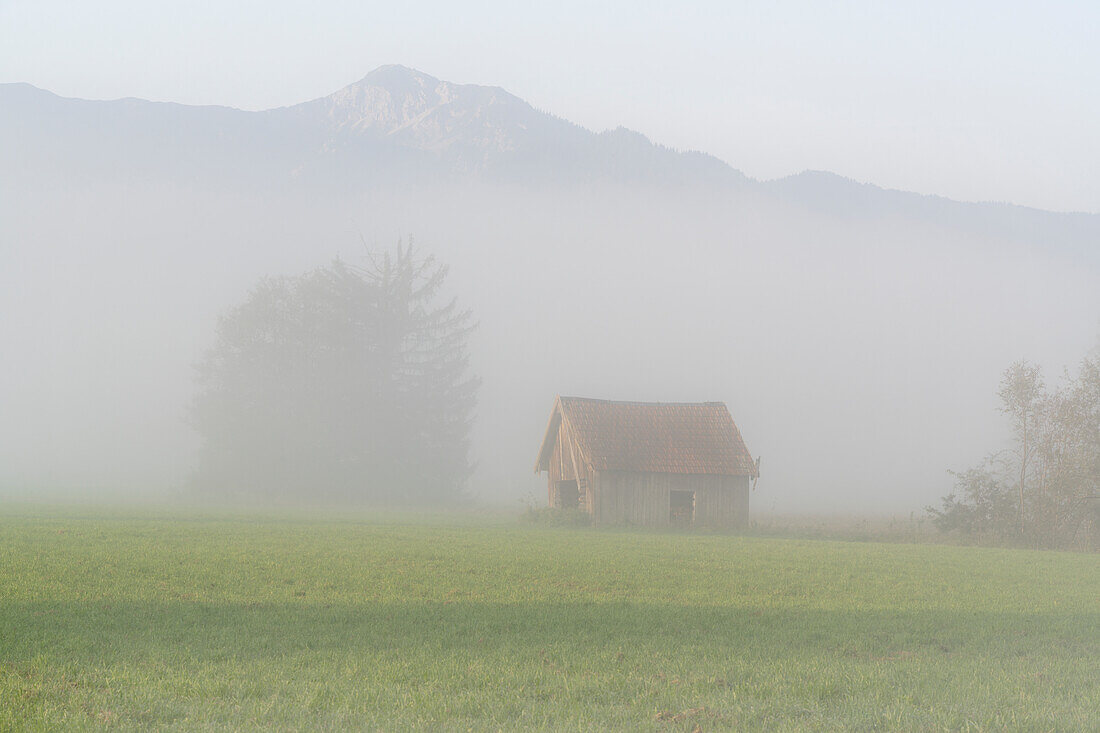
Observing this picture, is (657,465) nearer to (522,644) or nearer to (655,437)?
(655,437)

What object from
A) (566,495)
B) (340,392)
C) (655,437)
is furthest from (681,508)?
(340,392)

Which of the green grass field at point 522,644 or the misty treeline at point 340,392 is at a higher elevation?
the misty treeline at point 340,392

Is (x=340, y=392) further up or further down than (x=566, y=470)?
further up

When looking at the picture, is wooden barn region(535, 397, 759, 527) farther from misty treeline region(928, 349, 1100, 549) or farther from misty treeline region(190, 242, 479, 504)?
misty treeline region(190, 242, 479, 504)

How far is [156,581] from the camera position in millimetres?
16172

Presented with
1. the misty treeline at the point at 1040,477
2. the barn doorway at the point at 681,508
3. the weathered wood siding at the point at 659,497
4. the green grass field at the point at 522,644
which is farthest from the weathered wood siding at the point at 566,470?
the green grass field at the point at 522,644

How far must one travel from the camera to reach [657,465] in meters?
44.5

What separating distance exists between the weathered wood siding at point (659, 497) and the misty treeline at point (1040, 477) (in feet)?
29.1

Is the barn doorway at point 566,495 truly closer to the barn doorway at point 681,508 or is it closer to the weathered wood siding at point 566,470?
the weathered wood siding at point 566,470

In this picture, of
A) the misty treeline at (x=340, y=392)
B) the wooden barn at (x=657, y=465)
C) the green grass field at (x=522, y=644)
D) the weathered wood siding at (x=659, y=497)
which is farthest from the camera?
the misty treeline at (x=340, y=392)

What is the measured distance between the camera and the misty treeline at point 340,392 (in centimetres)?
7412

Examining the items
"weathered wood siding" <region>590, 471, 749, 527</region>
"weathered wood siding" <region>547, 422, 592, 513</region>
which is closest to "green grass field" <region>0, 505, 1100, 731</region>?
"weathered wood siding" <region>590, 471, 749, 527</region>

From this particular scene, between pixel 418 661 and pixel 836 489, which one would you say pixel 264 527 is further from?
pixel 836 489

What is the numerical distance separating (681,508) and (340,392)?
41846 millimetres
